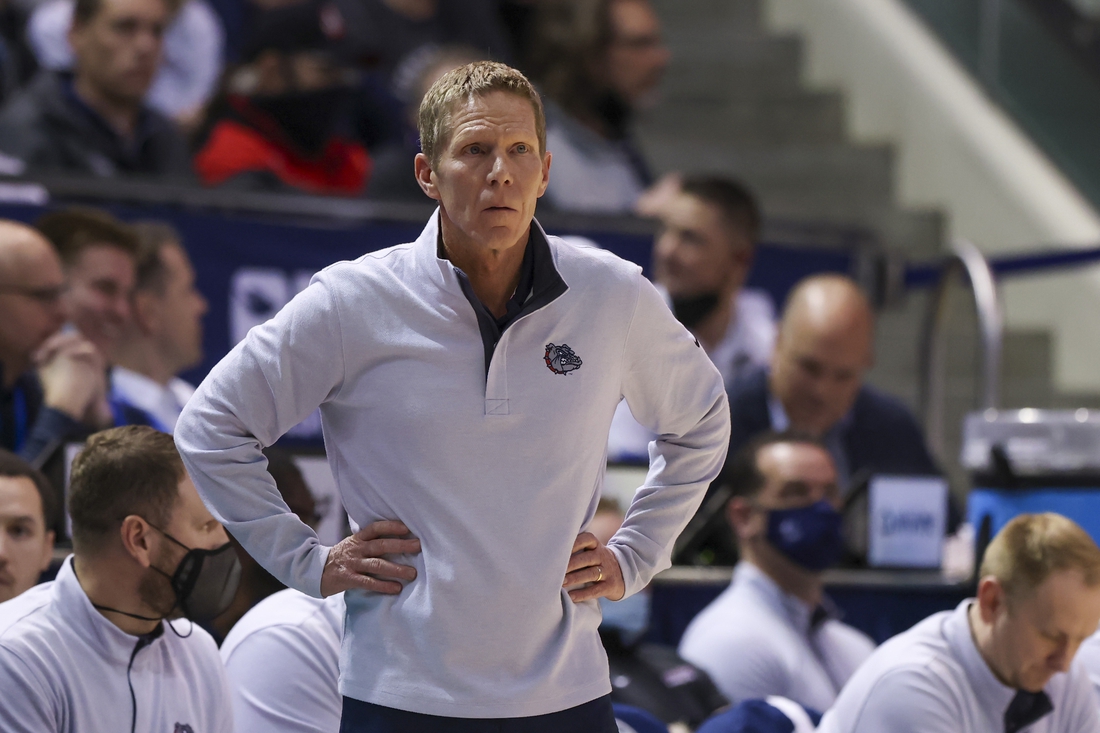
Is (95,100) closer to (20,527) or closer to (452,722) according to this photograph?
(20,527)

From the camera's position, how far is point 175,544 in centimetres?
310

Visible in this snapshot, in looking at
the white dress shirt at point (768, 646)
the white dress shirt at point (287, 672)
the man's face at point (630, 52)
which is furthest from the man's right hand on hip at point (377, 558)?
the man's face at point (630, 52)

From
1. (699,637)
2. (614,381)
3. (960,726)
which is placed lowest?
(699,637)

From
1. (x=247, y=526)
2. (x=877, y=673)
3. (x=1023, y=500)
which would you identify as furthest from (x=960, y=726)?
(x=247, y=526)

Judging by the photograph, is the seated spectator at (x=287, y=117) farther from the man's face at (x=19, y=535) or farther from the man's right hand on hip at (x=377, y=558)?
the man's right hand on hip at (x=377, y=558)

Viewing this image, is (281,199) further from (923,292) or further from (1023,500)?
(923,292)

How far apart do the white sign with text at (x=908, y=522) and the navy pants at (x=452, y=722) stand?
119 inches

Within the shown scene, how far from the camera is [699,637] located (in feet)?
15.9

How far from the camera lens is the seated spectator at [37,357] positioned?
4523 mm

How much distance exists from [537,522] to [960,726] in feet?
5.04

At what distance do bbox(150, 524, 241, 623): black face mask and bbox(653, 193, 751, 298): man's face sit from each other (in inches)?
124

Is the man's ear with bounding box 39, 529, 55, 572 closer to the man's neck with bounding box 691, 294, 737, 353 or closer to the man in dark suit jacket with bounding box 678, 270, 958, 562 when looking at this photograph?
the man in dark suit jacket with bounding box 678, 270, 958, 562

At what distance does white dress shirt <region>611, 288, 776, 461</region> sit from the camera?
5.68m

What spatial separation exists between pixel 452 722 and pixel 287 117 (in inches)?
187
